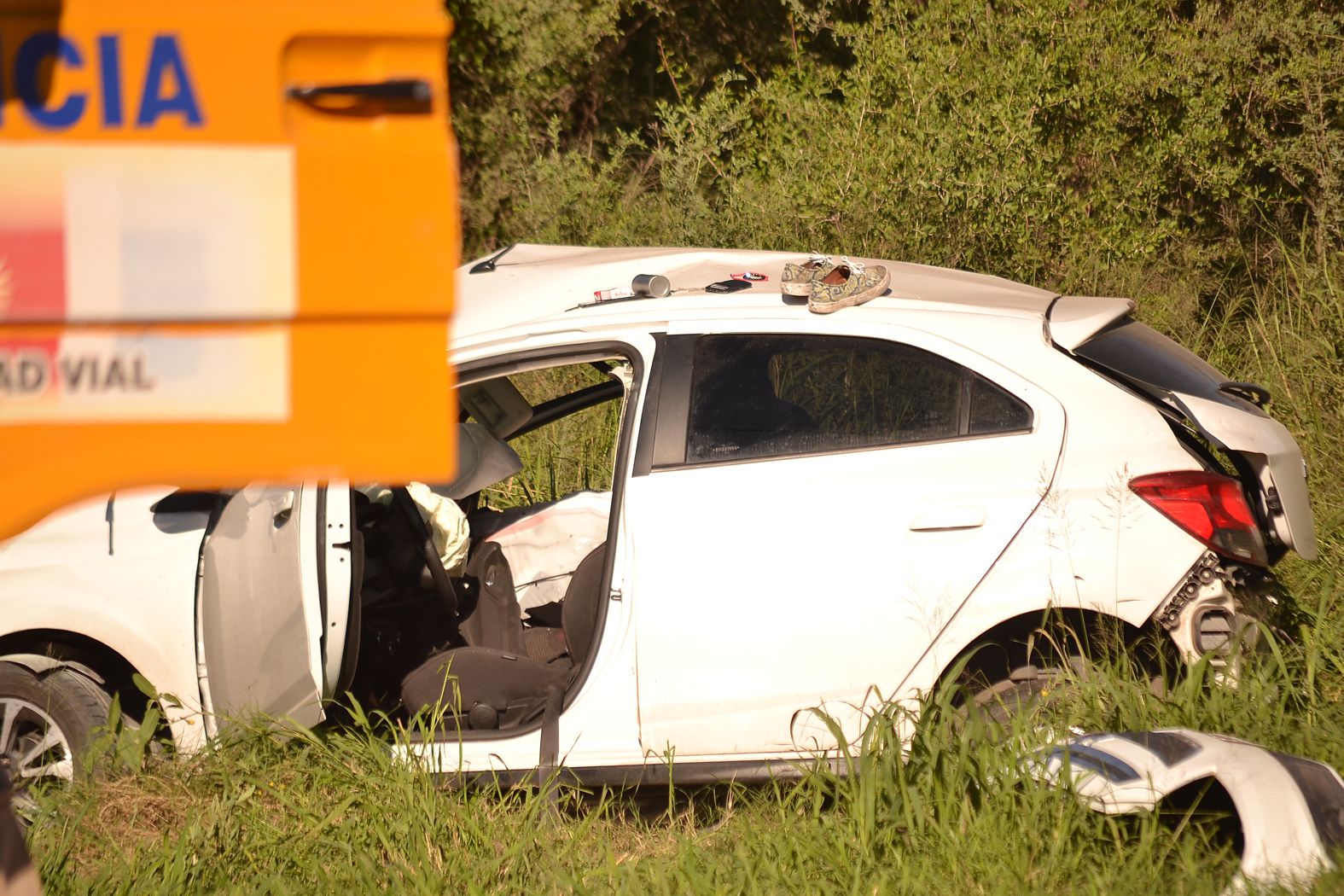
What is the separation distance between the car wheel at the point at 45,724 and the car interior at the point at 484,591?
810mm

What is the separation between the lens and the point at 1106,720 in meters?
3.55

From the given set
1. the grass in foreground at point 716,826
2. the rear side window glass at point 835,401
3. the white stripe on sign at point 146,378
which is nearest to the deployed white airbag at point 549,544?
the grass in foreground at point 716,826

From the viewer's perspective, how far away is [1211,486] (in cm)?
351

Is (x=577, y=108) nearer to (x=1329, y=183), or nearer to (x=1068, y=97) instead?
(x=1068, y=97)

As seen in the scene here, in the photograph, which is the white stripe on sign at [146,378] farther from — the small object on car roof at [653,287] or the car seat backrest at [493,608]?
the car seat backrest at [493,608]

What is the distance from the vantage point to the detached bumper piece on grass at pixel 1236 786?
2752mm

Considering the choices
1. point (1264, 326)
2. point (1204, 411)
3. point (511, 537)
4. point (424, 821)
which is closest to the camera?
point (424, 821)

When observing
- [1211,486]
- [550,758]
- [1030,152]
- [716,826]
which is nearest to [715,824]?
[716,826]

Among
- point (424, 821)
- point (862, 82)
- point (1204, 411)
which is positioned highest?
point (862, 82)

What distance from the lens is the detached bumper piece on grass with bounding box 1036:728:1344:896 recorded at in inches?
108

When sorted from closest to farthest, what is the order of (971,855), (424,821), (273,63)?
1. (273,63)
2. (971,855)
3. (424,821)

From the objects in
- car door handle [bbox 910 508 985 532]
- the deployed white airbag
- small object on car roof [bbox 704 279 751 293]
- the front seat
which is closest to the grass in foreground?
the front seat

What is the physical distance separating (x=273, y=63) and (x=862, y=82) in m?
6.67

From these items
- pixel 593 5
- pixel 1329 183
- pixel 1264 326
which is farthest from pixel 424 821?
pixel 593 5
